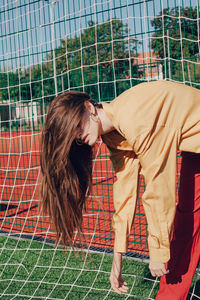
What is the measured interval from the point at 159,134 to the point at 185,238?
0.67 metres

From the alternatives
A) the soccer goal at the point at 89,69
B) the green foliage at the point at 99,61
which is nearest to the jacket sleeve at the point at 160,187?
the soccer goal at the point at 89,69

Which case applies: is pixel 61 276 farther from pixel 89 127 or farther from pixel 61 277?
pixel 89 127

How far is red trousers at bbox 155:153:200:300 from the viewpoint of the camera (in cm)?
180

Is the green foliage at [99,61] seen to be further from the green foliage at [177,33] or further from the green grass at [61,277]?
the green grass at [61,277]

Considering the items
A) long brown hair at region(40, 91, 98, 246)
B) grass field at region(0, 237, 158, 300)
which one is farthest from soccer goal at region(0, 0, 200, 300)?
long brown hair at region(40, 91, 98, 246)

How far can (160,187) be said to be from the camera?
1.55m

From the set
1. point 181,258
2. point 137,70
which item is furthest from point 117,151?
point 137,70

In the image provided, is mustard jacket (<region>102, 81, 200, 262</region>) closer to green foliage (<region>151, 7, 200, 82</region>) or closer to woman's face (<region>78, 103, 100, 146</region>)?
woman's face (<region>78, 103, 100, 146</region>)

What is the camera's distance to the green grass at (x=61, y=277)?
9.55 feet

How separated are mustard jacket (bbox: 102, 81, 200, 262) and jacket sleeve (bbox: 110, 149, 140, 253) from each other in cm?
30

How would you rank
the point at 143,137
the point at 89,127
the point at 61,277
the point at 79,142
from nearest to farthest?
the point at 143,137 → the point at 89,127 → the point at 79,142 → the point at 61,277

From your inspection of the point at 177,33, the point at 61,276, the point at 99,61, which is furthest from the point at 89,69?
the point at 61,276

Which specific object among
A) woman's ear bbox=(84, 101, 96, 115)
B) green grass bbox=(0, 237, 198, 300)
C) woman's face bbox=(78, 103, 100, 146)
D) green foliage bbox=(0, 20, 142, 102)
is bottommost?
green grass bbox=(0, 237, 198, 300)

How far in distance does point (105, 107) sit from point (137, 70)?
1.97m
